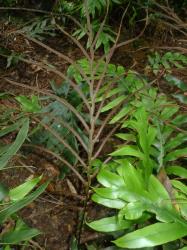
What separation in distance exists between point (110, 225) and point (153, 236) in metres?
0.20

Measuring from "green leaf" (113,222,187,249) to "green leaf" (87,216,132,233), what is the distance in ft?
0.40

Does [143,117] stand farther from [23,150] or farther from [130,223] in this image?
[23,150]

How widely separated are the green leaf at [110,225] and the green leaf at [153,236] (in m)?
0.12

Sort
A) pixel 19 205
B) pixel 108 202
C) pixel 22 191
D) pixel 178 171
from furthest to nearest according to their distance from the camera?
1. pixel 178 171
2. pixel 22 191
3. pixel 108 202
4. pixel 19 205

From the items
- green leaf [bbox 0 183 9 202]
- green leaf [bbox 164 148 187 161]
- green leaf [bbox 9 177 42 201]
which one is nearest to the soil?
green leaf [bbox 9 177 42 201]

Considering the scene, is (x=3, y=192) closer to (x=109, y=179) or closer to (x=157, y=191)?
(x=109, y=179)

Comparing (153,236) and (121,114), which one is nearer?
(153,236)

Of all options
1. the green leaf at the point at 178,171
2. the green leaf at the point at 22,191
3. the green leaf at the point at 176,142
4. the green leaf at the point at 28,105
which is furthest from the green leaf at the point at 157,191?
the green leaf at the point at 28,105

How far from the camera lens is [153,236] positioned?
1.17 m

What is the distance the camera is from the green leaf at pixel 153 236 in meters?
1.14

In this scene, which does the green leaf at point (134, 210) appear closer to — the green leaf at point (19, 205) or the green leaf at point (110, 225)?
the green leaf at point (110, 225)

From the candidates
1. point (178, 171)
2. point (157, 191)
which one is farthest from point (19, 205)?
point (178, 171)

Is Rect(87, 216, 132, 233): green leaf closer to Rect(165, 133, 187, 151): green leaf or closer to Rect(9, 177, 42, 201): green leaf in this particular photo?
Rect(9, 177, 42, 201): green leaf

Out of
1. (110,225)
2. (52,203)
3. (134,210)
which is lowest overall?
(52,203)
